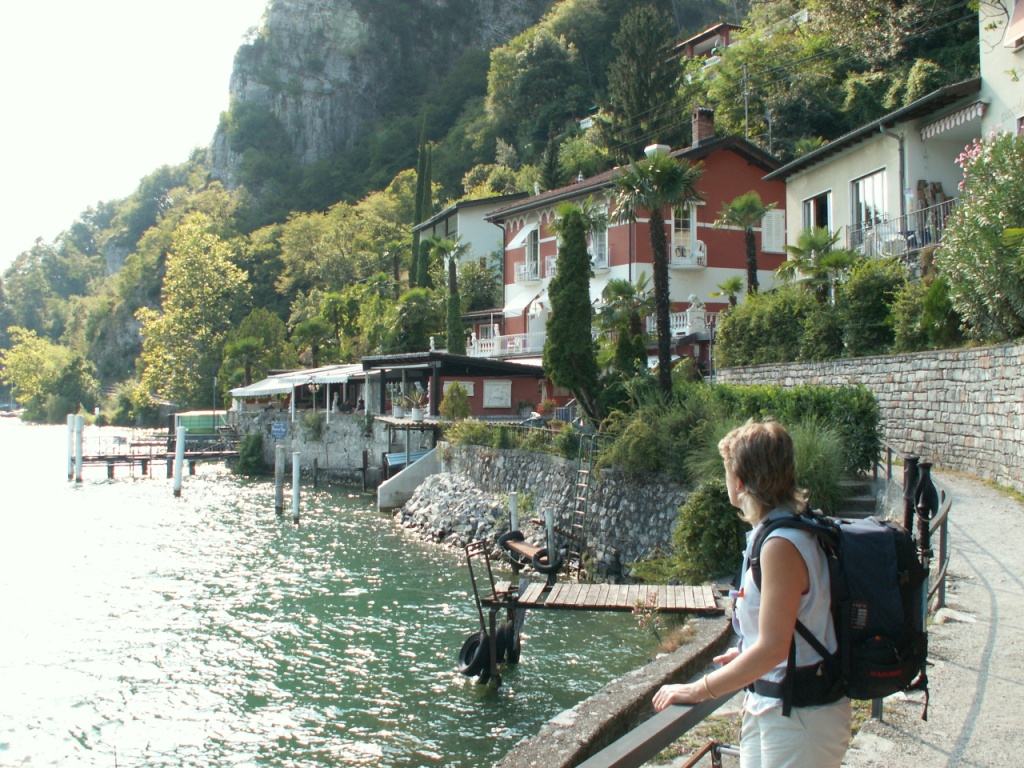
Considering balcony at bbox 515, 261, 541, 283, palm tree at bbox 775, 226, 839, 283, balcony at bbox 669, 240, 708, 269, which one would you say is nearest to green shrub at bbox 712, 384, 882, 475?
palm tree at bbox 775, 226, 839, 283

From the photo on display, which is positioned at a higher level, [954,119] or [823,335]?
[954,119]

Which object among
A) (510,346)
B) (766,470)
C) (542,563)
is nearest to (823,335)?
(542,563)

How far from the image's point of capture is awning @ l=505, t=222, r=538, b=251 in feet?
141

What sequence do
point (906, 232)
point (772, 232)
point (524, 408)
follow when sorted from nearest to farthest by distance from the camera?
point (906, 232), point (524, 408), point (772, 232)

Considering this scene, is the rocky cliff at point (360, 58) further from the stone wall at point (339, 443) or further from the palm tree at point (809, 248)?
the palm tree at point (809, 248)

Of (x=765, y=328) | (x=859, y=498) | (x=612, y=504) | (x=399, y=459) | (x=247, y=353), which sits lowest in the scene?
(x=612, y=504)

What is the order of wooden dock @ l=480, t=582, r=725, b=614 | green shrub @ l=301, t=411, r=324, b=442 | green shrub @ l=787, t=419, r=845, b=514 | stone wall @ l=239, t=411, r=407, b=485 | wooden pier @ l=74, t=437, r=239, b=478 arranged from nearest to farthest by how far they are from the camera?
wooden dock @ l=480, t=582, r=725, b=614 → green shrub @ l=787, t=419, r=845, b=514 → stone wall @ l=239, t=411, r=407, b=485 → green shrub @ l=301, t=411, r=324, b=442 → wooden pier @ l=74, t=437, r=239, b=478

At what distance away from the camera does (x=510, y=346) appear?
134 ft

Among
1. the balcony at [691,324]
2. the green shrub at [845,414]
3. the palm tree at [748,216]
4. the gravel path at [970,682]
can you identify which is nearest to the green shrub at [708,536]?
the green shrub at [845,414]

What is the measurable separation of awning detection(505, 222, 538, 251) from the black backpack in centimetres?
4072

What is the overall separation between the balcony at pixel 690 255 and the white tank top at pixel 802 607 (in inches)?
1376

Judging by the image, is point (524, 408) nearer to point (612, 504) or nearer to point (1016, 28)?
point (612, 504)

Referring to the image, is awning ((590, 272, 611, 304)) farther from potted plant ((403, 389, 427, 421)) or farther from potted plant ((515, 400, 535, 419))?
potted plant ((403, 389, 427, 421))

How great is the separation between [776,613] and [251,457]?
A: 47512 mm
